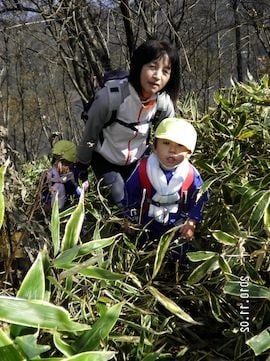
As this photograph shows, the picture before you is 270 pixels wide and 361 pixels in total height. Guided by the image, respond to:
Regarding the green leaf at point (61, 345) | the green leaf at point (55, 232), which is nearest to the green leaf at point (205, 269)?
the green leaf at point (55, 232)

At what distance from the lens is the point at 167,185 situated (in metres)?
1.96

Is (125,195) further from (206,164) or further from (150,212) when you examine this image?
(206,164)

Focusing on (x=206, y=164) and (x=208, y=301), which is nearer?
(x=208, y=301)

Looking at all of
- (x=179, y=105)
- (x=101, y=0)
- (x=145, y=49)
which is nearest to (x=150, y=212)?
(x=145, y=49)

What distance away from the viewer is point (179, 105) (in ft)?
9.34

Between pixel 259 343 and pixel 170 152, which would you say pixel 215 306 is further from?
pixel 170 152

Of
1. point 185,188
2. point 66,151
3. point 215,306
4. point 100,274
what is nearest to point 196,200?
point 185,188

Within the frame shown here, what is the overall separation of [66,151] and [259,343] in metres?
1.43

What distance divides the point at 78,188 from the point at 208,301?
0.90 metres

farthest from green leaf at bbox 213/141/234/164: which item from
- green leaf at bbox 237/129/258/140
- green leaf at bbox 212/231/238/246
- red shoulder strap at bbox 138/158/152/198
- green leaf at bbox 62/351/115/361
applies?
green leaf at bbox 62/351/115/361

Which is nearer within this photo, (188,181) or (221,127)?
(188,181)

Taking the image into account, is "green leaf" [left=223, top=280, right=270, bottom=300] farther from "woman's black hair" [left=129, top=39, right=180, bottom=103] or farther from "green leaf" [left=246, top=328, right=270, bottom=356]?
"woman's black hair" [left=129, top=39, right=180, bottom=103]

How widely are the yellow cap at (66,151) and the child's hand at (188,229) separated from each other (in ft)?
2.66

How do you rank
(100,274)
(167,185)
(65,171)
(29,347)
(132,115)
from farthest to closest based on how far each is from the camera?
(65,171), (132,115), (167,185), (100,274), (29,347)
